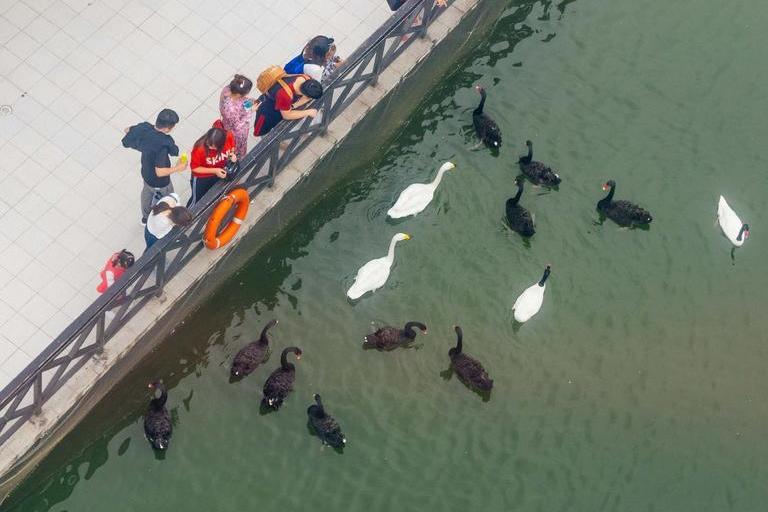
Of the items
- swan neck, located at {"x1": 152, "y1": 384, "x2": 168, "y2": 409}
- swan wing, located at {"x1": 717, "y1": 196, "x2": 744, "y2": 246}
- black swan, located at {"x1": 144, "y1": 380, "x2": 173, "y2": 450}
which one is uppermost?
swan neck, located at {"x1": 152, "y1": 384, "x2": 168, "y2": 409}

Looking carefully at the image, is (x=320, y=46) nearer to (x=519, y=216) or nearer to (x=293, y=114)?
(x=293, y=114)

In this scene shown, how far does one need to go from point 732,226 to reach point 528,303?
413 centimetres

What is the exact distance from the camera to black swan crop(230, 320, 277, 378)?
1695 centimetres

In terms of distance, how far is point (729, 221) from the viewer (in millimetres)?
18953

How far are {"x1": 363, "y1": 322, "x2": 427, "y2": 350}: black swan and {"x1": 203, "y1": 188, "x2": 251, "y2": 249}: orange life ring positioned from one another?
2805 millimetres

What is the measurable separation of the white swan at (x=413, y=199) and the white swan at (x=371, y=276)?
0.83 m

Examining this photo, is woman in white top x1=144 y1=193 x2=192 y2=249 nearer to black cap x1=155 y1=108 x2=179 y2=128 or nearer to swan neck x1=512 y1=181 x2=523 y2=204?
black cap x1=155 y1=108 x2=179 y2=128

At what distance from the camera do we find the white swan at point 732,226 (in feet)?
62.0

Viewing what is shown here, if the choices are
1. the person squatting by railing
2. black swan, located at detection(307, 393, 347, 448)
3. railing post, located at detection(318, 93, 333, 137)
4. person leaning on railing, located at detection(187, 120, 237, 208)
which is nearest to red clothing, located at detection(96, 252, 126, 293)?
the person squatting by railing

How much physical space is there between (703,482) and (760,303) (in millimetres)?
3492

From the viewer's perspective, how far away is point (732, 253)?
19031mm

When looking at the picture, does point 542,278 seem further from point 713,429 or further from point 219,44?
point 219,44

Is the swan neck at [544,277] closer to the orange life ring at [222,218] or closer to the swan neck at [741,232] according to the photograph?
the swan neck at [741,232]

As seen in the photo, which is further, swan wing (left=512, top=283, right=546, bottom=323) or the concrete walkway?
swan wing (left=512, top=283, right=546, bottom=323)
